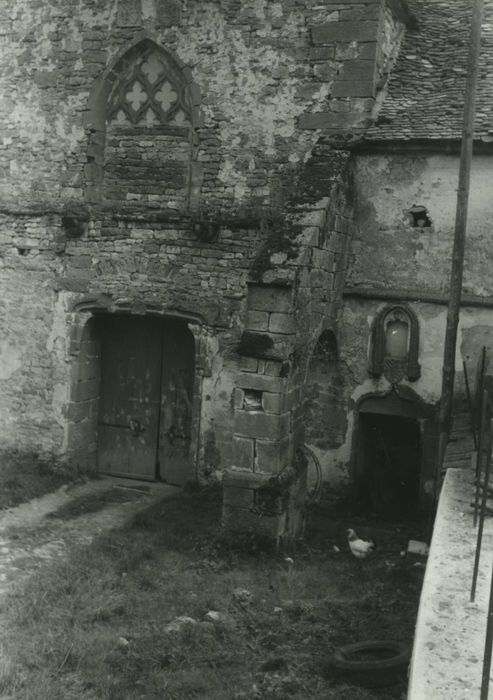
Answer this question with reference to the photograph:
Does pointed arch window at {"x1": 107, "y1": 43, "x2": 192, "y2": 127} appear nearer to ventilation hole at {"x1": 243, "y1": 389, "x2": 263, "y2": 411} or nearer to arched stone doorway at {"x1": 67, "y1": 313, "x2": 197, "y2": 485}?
arched stone doorway at {"x1": 67, "y1": 313, "x2": 197, "y2": 485}

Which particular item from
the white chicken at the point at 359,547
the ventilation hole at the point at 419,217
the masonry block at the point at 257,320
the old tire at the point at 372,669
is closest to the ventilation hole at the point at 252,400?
the masonry block at the point at 257,320

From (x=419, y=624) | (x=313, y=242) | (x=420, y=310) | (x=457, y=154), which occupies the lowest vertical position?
(x=419, y=624)

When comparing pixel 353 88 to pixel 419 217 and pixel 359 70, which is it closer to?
pixel 359 70

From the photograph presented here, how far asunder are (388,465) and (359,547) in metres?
2.39

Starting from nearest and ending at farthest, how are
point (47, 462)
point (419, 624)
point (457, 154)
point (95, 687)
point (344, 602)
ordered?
point (419, 624)
point (95, 687)
point (344, 602)
point (457, 154)
point (47, 462)

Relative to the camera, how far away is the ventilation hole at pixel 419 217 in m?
9.84

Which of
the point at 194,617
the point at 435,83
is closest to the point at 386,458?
the point at 194,617

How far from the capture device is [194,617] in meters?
6.76

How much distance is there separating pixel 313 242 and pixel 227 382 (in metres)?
2.71

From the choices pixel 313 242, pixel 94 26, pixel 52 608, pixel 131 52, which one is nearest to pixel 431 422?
pixel 313 242

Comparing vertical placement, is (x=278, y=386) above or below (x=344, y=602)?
above

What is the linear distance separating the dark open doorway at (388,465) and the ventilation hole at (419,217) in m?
2.69

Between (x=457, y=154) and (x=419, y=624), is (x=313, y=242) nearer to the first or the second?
(x=457, y=154)

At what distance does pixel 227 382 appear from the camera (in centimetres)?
1044
